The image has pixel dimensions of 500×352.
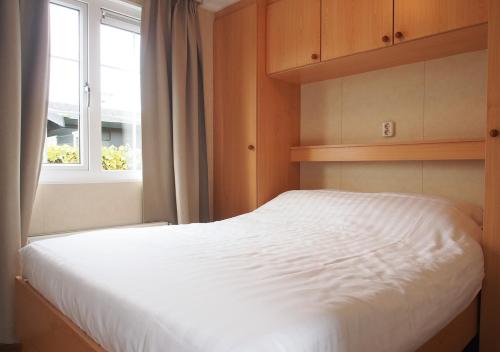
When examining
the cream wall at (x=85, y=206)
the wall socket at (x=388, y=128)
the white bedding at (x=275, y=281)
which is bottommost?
the white bedding at (x=275, y=281)

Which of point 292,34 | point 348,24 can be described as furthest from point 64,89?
point 348,24

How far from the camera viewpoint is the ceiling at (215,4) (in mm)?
2891

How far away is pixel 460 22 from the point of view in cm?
178

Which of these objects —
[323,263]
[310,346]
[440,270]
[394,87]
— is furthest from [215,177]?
[310,346]

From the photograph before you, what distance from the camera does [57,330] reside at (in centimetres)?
131

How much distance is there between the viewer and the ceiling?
114 inches

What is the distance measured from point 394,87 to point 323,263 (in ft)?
5.08

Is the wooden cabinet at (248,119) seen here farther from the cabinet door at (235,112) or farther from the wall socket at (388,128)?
the wall socket at (388,128)

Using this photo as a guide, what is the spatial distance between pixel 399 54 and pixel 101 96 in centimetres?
197

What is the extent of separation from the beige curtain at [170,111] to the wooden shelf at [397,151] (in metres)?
0.86

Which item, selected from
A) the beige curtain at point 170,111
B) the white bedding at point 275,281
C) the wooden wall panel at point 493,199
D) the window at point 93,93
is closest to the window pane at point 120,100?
the window at point 93,93

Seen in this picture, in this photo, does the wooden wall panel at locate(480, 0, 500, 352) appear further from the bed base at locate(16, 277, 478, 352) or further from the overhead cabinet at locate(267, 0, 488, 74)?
the overhead cabinet at locate(267, 0, 488, 74)

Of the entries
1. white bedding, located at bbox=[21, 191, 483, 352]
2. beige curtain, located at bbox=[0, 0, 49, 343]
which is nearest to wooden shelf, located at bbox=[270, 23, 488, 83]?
white bedding, located at bbox=[21, 191, 483, 352]

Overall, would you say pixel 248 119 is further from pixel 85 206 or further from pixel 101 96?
pixel 85 206
